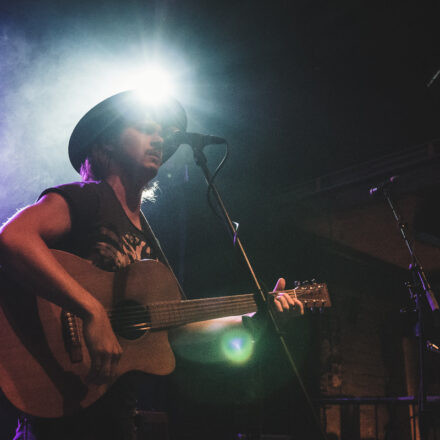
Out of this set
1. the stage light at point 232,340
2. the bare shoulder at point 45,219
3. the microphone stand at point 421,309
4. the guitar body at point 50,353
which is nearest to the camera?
the guitar body at point 50,353

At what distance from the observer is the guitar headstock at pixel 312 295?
8.50ft

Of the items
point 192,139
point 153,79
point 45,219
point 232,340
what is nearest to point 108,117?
point 192,139

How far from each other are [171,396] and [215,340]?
19.8 ft

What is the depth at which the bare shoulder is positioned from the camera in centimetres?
146

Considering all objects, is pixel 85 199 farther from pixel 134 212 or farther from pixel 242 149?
pixel 242 149

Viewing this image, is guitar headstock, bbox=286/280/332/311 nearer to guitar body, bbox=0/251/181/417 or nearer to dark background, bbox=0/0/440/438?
dark background, bbox=0/0/440/438

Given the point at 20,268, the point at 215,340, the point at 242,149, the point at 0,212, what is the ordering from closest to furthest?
the point at 20,268 < the point at 215,340 < the point at 0,212 < the point at 242,149

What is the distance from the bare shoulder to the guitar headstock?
4.98ft

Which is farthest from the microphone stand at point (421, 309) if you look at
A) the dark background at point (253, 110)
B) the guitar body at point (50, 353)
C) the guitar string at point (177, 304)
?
the guitar body at point (50, 353)

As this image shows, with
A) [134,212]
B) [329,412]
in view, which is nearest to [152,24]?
[134,212]

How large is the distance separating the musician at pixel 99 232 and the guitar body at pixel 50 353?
0.20 ft

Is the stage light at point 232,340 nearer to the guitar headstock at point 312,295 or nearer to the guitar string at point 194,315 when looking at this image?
the guitar string at point 194,315

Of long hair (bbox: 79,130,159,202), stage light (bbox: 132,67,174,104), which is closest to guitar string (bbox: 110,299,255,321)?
long hair (bbox: 79,130,159,202)

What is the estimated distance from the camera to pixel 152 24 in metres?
4.37
